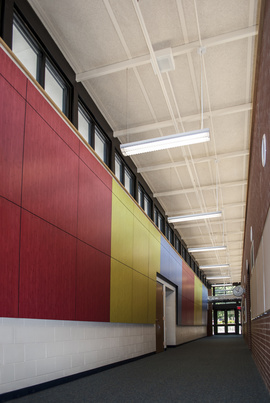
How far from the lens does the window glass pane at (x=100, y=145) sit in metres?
8.34

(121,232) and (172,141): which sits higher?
(172,141)

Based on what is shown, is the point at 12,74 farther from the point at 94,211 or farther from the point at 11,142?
the point at 94,211

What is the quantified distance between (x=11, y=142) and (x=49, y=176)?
0.93 meters

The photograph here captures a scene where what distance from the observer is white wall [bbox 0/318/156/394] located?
423 centimetres

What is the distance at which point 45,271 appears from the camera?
16.0 feet

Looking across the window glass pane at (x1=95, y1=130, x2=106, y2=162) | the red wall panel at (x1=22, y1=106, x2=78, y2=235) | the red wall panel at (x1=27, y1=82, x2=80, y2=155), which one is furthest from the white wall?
the window glass pane at (x1=95, y1=130, x2=106, y2=162)

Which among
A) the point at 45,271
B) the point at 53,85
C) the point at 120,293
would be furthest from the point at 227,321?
the point at 45,271

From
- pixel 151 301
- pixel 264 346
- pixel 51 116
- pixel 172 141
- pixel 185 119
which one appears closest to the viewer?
pixel 264 346

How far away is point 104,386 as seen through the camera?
5.14 metres

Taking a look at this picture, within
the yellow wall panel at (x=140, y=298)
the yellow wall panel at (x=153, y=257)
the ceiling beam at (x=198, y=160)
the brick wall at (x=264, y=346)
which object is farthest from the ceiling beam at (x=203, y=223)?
the brick wall at (x=264, y=346)

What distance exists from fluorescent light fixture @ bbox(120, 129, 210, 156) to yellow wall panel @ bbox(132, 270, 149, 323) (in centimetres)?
317

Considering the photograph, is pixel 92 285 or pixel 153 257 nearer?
pixel 92 285

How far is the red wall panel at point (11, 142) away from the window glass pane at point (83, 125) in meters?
3.01

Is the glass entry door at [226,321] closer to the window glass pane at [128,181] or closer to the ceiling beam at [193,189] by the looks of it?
the ceiling beam at [193,189]
